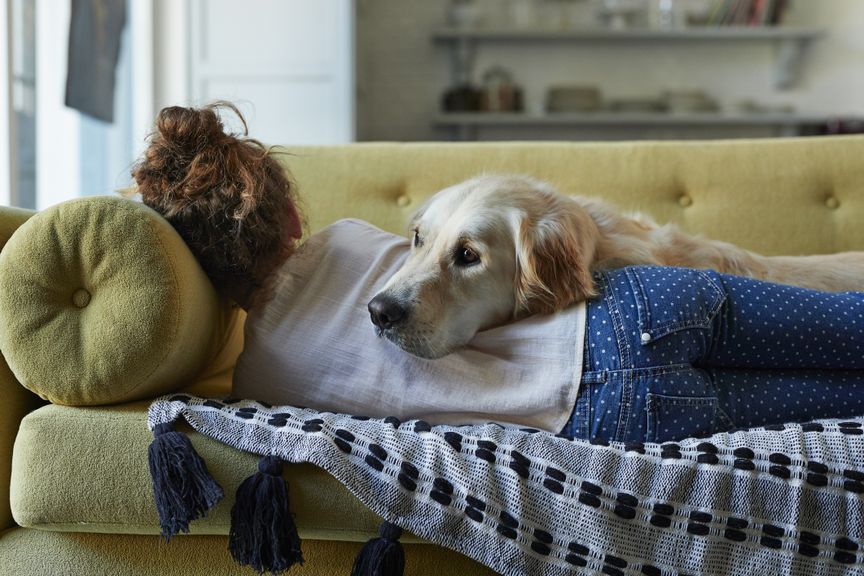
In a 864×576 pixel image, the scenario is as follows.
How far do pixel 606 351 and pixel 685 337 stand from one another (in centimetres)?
12

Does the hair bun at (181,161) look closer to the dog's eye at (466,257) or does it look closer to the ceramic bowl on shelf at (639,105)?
the dog's eye at (466,257)

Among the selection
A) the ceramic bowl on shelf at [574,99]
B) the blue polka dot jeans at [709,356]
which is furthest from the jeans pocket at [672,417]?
the ceramic bowl on shelf at [574,99]

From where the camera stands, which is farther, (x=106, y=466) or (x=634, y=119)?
(x=634, y=119)

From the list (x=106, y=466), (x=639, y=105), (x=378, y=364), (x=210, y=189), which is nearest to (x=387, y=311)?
(x=378, y=364)

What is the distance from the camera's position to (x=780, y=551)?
1056mm

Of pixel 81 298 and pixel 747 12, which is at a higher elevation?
pixel 747 12

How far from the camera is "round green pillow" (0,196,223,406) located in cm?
120

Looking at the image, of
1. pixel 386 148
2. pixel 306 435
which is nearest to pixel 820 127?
pixel 386 148

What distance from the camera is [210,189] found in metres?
1.37

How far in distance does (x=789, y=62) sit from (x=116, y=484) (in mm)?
5154

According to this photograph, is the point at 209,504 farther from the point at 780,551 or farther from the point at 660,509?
the point at 780,551

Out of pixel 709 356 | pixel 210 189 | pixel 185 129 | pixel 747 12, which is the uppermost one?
pixel 747 12

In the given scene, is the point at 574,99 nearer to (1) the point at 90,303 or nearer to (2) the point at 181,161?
(2) the point at 181,161

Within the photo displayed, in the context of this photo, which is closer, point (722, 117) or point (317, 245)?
point (317, 245)
